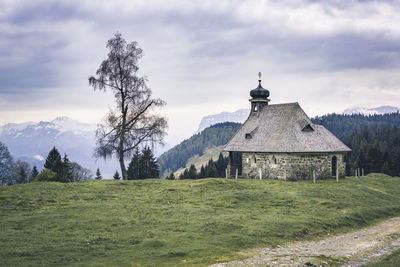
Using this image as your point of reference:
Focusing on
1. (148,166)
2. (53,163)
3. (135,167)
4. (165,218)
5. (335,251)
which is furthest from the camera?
(135,167)

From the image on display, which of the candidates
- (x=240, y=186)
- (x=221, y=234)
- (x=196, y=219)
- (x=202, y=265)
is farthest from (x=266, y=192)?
(x=202, y=265)

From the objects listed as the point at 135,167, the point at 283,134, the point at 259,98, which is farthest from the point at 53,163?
the point at 283,134

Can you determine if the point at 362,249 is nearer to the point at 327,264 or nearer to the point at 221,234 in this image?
the point at 327,264

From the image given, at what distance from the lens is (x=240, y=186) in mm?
36281

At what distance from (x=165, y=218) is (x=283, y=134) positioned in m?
26.2

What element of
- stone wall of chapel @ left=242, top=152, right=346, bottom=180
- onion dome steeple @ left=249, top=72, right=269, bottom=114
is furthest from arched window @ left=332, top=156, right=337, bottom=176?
onion dome steeple @ left=249, top=72, right=269, bottom=114

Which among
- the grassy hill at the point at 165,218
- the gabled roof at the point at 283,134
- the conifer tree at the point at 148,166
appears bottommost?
the grassy hill at the point at 165,218

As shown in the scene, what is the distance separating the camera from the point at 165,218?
23.4m

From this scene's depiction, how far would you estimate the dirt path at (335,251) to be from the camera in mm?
15578

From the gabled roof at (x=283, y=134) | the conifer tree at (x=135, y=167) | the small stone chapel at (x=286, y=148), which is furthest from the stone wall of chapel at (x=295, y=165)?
the conifer tree at (x=135, y=167)

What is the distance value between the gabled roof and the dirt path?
2095 centimetres

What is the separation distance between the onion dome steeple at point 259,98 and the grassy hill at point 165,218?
1736 centimetres

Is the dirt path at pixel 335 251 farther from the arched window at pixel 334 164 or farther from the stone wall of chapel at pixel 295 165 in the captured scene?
the arched window at pixel 334 164

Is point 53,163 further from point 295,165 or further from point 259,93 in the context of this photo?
point 295,165
